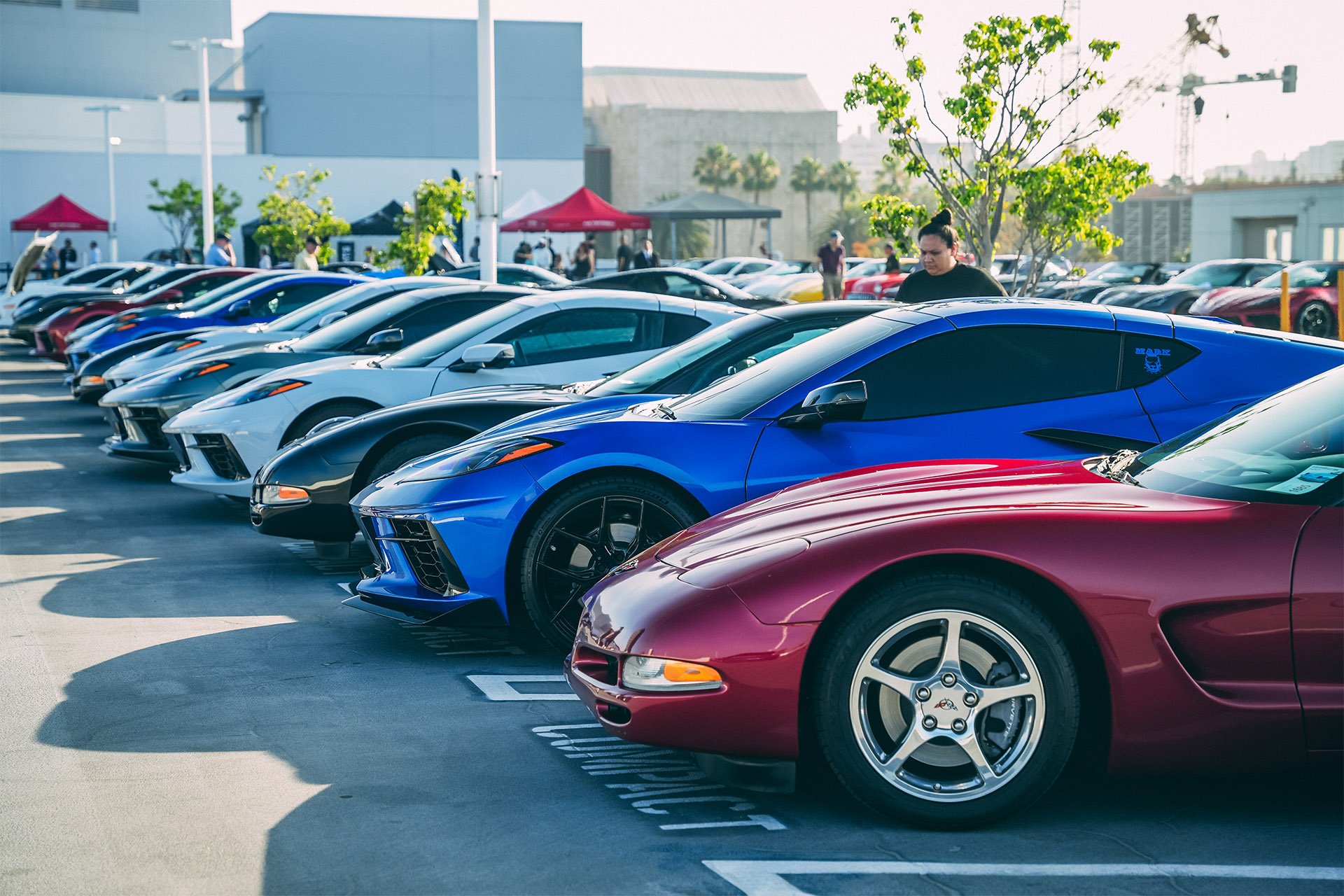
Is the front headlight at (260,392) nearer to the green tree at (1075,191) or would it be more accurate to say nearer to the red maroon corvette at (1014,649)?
the red maroon corvette at (1014,649)

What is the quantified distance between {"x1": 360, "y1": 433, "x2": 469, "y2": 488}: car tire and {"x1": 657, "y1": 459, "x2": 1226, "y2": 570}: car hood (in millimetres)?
3284

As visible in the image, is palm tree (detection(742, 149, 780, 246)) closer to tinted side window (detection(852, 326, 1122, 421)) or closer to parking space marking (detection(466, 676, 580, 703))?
tinted side window (detection(852, 326, 1122, 421))

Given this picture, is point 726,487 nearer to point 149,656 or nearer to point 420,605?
point 420,605

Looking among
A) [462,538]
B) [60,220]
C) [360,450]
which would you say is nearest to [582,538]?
[462,538]

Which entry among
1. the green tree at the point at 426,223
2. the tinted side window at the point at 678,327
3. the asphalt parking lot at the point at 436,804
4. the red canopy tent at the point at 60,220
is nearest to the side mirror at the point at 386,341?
the tinted side window at the point at 678,327

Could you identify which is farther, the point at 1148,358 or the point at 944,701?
the point at 1148,358

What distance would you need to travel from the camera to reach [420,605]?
5918mm

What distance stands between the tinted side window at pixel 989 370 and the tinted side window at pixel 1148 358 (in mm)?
36

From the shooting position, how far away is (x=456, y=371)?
29.9ft

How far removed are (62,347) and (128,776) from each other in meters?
19.0

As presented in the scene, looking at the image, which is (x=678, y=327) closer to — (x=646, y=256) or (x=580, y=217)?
(x=646, y=256)

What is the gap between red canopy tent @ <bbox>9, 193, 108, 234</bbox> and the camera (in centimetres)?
4206

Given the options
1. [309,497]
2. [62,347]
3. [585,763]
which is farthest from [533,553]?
[62,347]

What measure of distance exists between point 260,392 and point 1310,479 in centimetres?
Result: 707
